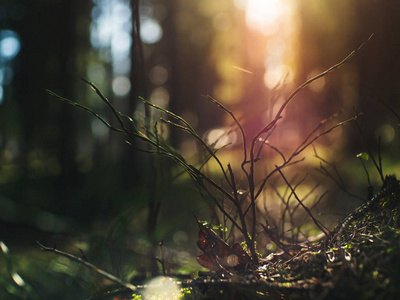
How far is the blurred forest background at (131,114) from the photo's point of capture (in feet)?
7.82

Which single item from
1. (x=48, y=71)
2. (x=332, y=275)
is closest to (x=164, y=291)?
(x=332, y=275)

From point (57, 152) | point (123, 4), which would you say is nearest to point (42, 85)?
point (57, 152)

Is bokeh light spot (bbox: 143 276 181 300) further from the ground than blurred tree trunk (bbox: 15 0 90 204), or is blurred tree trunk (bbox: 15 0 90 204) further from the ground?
blurred tree trunk (bbox: 15 0 90 204)

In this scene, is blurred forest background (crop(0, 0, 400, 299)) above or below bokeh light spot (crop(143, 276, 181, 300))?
above

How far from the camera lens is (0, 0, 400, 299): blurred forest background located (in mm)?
2383

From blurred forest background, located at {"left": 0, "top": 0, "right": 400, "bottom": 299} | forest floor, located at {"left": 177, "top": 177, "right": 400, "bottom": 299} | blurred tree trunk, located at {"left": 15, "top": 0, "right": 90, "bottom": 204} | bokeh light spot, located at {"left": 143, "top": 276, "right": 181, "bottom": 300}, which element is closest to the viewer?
forest floor, located at {"left": 177, "top": 177, "right": 400, "bottom": 299}

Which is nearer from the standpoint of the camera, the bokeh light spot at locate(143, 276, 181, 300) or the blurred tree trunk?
the bokeh light spot at locate(143, 276, 181, 300)

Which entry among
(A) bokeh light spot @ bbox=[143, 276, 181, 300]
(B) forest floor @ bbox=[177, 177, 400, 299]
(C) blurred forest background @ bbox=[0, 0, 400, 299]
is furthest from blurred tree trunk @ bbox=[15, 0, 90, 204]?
(B) forest floor @ bbox=[177, 177, 400, 299]

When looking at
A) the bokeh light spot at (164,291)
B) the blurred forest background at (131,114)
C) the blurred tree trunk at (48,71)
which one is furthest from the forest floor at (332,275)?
the blurred tree trunk at (48,71)

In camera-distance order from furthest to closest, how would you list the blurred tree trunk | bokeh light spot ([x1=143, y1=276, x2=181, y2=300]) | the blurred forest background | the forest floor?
the blurred tree trunk < the blurred forest background < bokeh light spot ([x1=143, y1=276, x2=181, y2=300]) < the forest floor

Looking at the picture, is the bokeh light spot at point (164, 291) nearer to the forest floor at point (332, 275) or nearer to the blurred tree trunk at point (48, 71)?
the forest floor at point (332, 275)

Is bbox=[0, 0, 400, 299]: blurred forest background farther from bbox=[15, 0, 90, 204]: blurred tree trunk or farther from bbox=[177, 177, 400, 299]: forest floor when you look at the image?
bbox=[177, 177, 400, 299]: forest floor

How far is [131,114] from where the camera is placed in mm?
7301

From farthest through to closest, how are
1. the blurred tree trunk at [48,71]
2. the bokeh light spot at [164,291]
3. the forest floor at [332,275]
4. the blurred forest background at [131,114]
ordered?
the blurred tree trunk at [48,71]
the blurred forest background at [131,114]
the bokeh light spot at [164,291]
the forest floor at [332,275]
